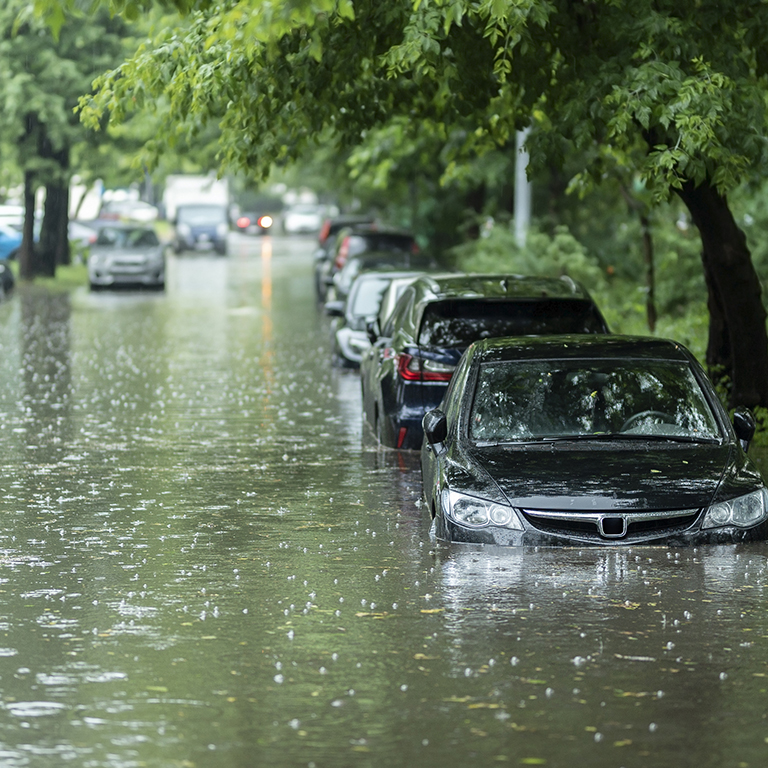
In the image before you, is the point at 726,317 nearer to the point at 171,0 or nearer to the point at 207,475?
the point at 207,475

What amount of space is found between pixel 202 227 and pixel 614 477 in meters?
59.0

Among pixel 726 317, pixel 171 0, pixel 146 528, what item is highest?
pixel 171 0

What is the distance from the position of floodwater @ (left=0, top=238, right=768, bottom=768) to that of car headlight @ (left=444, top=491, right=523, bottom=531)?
0.58ft

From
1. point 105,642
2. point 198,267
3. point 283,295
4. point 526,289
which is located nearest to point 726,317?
point 526,289

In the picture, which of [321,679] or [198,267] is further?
[198,267]

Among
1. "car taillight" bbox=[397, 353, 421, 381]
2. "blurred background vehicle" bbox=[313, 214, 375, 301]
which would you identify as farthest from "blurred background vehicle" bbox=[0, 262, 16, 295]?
"car taillight" bbox=[397, 353, 421, 381]

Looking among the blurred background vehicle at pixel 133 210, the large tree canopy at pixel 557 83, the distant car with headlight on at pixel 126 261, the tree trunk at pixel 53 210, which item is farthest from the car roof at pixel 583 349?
the blurred background vehicle at pixel 133 210

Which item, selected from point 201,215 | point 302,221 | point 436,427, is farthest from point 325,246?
point 302,221

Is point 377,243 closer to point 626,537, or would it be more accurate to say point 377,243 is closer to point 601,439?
point 601,439

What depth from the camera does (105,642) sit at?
7684mm

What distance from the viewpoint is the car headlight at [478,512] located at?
9359mm

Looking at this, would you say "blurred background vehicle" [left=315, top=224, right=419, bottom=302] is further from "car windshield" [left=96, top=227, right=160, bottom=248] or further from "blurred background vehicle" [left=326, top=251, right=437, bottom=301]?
"car windshield" [left=96, top=227, right=160, bottom=248]

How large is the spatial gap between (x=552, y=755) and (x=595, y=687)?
946mm

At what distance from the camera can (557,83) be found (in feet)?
49.6
